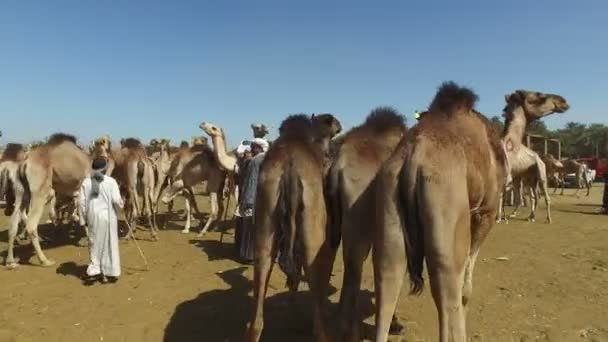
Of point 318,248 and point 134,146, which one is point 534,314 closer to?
point 318,248

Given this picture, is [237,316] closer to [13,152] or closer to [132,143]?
[132,143]

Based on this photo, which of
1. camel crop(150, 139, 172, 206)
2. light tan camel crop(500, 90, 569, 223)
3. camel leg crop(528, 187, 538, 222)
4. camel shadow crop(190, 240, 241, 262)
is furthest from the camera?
camel leg crop(528, 187, 538, 222)

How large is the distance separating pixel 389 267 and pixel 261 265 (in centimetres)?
185

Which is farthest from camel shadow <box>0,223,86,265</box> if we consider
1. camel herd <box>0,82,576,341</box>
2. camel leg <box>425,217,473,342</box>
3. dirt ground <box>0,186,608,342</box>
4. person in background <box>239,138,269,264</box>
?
camel leg <box>425,217,473,342</box>

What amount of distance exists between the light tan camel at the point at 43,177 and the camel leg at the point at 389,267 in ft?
27.7

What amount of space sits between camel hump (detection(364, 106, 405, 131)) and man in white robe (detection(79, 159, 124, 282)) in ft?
17.9

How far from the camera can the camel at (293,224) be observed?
15.8ft

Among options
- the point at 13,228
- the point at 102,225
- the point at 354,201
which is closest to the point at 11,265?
the point at 13,228

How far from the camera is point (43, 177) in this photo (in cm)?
1009

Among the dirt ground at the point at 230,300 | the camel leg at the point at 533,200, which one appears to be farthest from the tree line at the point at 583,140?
the dirt ground at the point at 230,300

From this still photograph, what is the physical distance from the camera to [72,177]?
34.9 ft

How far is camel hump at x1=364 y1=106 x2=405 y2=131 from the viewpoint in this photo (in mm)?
5215

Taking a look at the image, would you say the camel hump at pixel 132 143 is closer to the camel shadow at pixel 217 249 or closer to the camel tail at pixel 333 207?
the camel shadow at pixel 217 249

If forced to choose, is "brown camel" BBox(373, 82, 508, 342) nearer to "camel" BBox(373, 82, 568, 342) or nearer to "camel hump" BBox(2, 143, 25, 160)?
"camel" BBox(373, 82, 568, 342)
